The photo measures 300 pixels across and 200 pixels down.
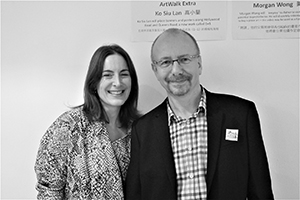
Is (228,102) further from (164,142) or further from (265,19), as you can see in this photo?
(265,19)

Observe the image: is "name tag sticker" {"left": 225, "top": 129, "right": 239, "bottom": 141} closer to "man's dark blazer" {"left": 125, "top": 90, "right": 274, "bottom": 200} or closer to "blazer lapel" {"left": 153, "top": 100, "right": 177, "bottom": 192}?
"man's dark blazer" {"left": 125, "top": 90, "right": 274, "bottom": 200}

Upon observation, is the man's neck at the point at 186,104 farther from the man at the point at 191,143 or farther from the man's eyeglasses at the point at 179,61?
the man's eyeglasses at the point at 179,61

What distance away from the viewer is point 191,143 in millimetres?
1765

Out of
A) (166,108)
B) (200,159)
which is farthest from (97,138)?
(200,159)

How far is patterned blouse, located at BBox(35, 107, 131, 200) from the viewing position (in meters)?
1.82

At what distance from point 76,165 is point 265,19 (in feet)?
4.96

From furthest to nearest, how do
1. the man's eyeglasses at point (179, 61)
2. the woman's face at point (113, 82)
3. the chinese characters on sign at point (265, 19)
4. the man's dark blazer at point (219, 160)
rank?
1. the chinese characters on sign at point (265, 19)
2. the woman's face at point (113, 82)
3. the man's eyeglasses at point (179, 61)
4. the man's dark blazer at point (219, 160)

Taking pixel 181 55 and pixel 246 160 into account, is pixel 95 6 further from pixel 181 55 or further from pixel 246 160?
pixel 246 160

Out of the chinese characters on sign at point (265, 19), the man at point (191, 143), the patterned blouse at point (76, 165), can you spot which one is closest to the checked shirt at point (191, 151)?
the man at point (191, 143)

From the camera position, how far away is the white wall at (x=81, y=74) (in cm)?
216

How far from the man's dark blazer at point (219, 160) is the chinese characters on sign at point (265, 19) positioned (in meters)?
0.61

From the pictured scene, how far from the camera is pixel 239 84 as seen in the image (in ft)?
7.17

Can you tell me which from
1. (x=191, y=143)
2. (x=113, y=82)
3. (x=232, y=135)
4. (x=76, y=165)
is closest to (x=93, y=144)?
(x=76, y=165)

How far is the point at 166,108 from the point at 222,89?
511 mm
